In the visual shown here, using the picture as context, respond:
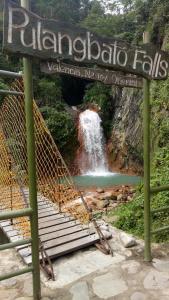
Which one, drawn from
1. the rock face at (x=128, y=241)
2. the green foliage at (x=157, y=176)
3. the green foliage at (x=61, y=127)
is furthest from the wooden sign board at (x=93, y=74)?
the green foliage at (x=61, y=127)

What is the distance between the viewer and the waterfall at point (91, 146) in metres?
13.2

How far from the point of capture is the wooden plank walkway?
8.36 ft

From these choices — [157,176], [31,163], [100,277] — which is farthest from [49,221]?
[157,176]

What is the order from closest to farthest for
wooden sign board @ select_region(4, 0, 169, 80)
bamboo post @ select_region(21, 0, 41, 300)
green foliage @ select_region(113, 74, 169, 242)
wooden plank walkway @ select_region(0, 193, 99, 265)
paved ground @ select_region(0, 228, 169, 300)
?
wooden sign board @ select_region(4, 0, 169, 80) → bamboo post @ select_region(21, 0, 41, 300) → paved ground @ select_region(0, 228, 169, 300) → wooden plank walkway @ select_region(0, 193, 99, 265) → green foliage @ select_region(113, 74, 169, 242)

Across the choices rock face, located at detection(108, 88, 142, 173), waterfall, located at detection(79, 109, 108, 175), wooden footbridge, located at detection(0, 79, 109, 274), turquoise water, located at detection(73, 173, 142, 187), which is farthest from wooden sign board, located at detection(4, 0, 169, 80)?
waterfall, located at detection(79, 109, 108, 175)

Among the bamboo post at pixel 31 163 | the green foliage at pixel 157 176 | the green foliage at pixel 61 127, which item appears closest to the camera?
the bamboo post at pixel 31 163

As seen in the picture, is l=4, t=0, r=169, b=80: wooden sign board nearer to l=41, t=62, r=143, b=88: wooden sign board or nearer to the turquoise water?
l=41, t=62, r=143, b=88: wooden sign board

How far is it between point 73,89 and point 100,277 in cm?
1601

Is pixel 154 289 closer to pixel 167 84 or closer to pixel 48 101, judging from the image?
pixel 167 84

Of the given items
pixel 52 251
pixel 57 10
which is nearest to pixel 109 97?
pixel 57 10

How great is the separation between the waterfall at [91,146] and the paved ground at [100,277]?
1024 cm

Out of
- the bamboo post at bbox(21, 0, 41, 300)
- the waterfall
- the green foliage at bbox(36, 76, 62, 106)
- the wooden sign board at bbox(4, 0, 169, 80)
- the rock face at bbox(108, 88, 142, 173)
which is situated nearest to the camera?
the wooden sign board at bbox(4, 0, 169, 80)

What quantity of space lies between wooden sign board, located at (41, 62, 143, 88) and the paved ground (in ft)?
4.57

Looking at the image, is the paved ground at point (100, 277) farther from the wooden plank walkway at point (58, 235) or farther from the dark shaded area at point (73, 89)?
the dark shaded area at point (73, 89)
